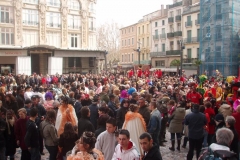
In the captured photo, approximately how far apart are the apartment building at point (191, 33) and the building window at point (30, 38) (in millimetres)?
21679

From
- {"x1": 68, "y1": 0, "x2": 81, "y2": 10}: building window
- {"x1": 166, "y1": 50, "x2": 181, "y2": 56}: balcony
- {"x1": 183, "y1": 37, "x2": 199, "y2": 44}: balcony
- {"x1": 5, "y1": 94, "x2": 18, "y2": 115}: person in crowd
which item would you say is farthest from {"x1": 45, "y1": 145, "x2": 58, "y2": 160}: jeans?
{"x1": 166, "y1": 50, "x2": 181, "y2": 56}: balcony

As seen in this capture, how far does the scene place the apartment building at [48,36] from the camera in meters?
33.1

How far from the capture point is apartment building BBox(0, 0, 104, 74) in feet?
109

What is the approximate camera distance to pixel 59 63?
36000 millimetres

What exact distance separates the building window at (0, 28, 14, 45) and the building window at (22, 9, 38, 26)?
→ 7.13 ft

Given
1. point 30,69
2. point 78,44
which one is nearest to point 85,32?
point 78,44

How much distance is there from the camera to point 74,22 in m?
38.3

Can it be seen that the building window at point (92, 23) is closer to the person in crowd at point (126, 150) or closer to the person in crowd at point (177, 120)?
the person in crowd at point (177, 120)

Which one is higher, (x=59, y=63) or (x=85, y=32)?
(x=85, y=32)

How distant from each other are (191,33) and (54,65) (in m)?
22.0

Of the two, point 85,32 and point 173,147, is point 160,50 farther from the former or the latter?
point 173,147

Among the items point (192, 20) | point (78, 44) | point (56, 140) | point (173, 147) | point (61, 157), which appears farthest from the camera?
point (192, 20)

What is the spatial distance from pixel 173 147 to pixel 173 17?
135 ft

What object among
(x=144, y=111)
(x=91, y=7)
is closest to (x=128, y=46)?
(x=91, y=7)
